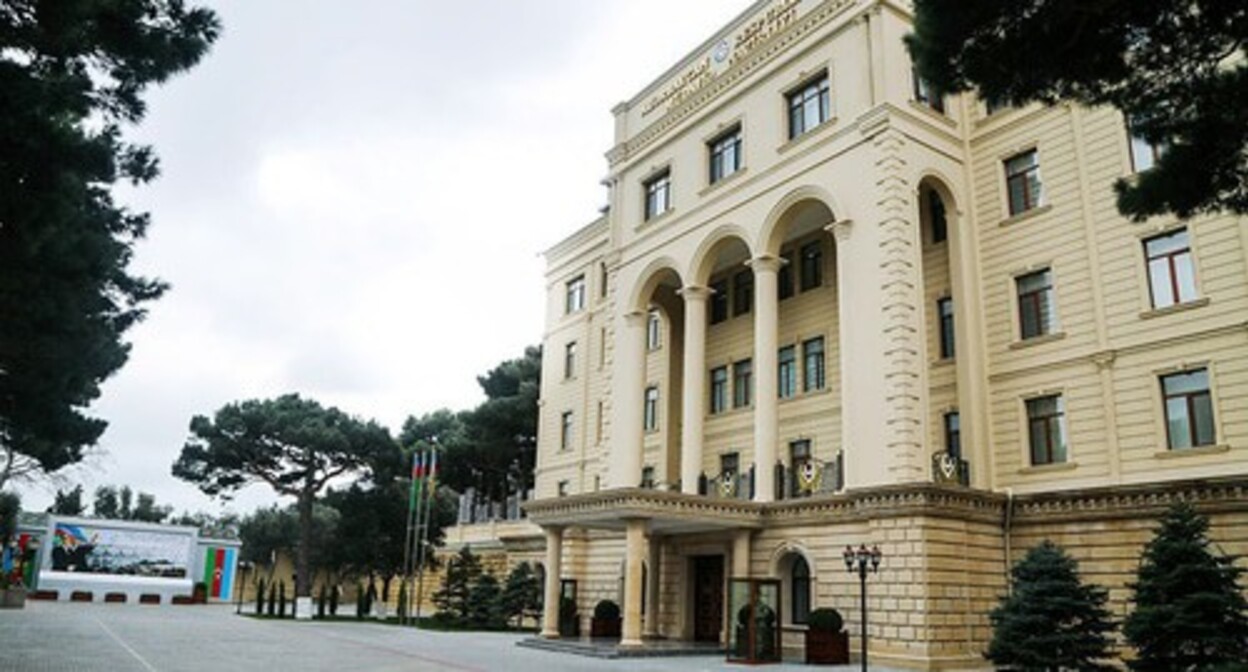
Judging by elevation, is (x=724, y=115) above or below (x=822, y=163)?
above

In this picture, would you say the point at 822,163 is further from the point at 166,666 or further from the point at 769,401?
the point at 166,666

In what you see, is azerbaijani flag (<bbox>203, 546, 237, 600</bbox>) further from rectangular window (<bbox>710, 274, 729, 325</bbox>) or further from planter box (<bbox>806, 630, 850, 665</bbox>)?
planter box (<bbox>806, 630, 850, 665</bbox>)

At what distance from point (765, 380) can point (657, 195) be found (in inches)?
331

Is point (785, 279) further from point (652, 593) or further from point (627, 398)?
point (652, 593)

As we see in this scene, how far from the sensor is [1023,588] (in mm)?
15820

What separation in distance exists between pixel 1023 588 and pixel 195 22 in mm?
15122

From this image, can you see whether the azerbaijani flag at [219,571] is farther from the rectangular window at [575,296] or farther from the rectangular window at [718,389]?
the rectangular window at [718,389]

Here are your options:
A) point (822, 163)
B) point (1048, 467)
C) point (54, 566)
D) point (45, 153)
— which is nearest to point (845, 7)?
point (822, 163)

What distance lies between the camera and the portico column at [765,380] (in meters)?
22.2

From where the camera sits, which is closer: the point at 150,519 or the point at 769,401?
the point at 769,401

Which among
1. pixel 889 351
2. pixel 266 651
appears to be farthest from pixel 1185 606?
pixel 266 651

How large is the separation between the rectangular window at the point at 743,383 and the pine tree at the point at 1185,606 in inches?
508

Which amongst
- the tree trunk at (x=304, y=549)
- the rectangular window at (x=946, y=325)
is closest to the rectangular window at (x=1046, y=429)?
the rectangular window at (x=946, y=325)

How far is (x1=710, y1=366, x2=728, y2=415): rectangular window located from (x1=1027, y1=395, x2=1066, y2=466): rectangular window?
9275 mm
